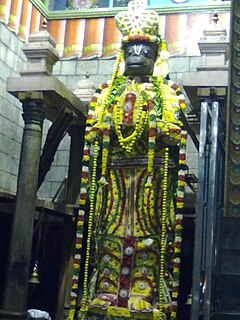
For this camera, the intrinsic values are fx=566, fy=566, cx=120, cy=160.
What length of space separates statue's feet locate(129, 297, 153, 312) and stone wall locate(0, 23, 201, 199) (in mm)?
2867

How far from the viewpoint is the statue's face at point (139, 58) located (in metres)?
6.01

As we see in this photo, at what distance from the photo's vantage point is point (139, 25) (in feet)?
20.1

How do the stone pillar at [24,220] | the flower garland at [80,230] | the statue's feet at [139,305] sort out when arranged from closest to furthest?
the statue's feet at [139,305], the flower garland at [80,230], the stone pillar at [24,220]

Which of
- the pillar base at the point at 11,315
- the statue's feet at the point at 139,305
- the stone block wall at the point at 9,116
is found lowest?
the pillar base at the point at 11,315

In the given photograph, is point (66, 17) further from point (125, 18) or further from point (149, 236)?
point (149, 236)

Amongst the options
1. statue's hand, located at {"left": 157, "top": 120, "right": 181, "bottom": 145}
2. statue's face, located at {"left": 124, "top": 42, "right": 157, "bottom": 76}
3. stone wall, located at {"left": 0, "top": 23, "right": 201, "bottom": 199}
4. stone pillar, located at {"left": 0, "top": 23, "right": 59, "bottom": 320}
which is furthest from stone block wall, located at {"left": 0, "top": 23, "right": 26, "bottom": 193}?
statue's hand, located at {"left": 157, "top": 120, "right": 181, "bottom": 145}

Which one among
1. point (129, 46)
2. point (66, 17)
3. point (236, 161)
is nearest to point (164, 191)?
point (236, 161)

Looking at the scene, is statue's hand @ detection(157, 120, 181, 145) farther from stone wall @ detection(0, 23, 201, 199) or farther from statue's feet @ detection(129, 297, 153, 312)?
stone wall @ detection(0, 23, 201, 199)

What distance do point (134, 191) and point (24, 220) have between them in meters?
1.30

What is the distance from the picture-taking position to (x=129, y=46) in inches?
240

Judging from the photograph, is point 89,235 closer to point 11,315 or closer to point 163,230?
point 163,230

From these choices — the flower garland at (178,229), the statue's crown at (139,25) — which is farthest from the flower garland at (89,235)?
the statue's crown at (139,25)

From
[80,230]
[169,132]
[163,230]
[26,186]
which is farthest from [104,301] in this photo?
[169,132]

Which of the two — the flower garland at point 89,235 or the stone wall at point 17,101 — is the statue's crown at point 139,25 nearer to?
the flower garland at point 89,235
